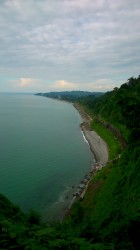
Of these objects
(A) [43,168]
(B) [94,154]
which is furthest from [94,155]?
(A) [43,168]

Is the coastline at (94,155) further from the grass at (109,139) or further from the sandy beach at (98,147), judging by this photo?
the grass at (109,139)

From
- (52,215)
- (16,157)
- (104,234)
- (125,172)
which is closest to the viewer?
(104,234)

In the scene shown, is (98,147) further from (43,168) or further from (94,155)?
(43,168)

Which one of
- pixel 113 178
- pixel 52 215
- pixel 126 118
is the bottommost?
pixel 52 215

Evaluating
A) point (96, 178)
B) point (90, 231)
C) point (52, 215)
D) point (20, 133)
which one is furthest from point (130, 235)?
point (20, 133)

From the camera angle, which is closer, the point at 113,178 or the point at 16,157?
the point at 113,178

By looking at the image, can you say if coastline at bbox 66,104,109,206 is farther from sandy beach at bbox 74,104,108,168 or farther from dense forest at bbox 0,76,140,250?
dense forest at bbox 0,76,140,250

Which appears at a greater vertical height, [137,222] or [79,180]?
[137,222]

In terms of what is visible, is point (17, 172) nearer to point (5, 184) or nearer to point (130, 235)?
point (5, 184)

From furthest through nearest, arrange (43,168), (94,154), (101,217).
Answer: (94,154) < (43,168) < (101,217)
